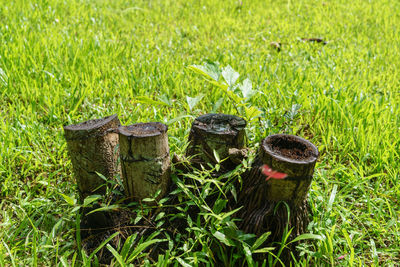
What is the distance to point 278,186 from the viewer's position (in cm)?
138

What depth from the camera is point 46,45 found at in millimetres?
3225

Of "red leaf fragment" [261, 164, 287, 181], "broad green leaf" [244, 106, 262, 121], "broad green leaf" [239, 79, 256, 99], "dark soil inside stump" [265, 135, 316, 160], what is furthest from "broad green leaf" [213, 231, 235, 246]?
"broad green leaf" [239, 79, 256, 99]

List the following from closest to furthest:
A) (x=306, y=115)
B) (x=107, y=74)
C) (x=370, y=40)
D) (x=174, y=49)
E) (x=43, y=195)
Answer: (x=43, y=195)
(x=306, y=115)
(x=107, y=74)
(x=174, y=49)
(x=370, y=40)

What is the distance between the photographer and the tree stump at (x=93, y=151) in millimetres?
1503

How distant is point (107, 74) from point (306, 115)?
178cm

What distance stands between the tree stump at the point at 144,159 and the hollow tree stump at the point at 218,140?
0.50 ft

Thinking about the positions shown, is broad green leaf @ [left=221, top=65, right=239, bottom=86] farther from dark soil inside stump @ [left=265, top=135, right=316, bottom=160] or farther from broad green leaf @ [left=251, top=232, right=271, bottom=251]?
broad green leaf @ [left=251, top=232, right=271, bottom=251]

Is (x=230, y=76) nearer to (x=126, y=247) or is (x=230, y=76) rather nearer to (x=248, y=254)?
(x=248, y=254)

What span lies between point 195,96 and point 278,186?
1.50 m

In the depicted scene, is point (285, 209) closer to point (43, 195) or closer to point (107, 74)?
point (43, 195)

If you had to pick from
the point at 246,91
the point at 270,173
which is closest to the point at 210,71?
the point at 246,91

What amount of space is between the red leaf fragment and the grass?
0.29 meters

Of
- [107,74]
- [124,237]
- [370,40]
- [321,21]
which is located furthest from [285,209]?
[321,21]

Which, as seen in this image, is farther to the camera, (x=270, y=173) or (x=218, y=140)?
(x=218, y=140)
